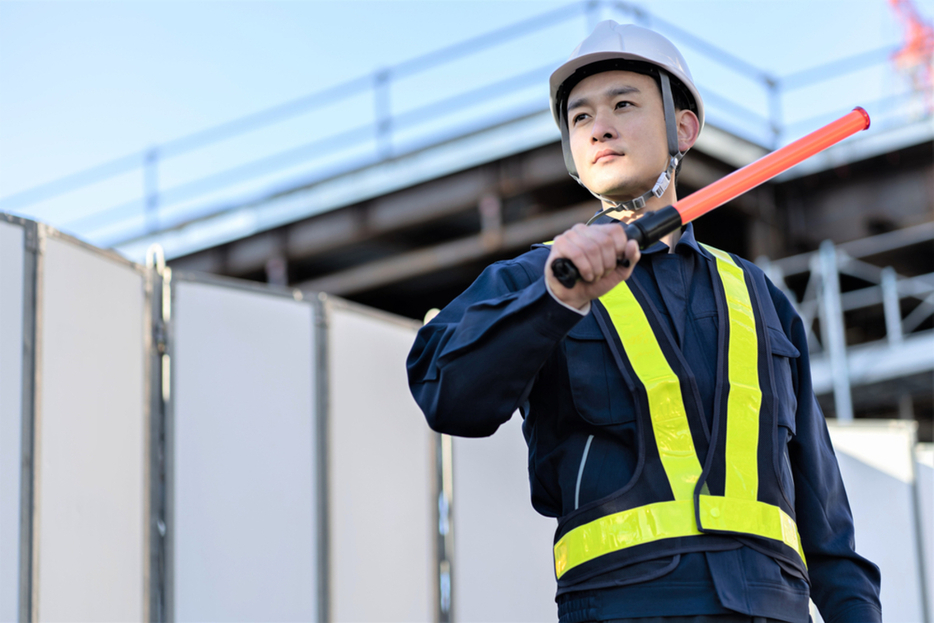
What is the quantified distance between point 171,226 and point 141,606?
29.4 ft

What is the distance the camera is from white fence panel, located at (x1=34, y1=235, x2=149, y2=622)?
3.76 metres

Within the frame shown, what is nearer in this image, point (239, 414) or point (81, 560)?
point (81, 560)

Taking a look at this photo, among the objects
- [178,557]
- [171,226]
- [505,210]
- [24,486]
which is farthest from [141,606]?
[171,226]

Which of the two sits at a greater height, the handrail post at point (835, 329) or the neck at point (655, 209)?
the handrail post at point (835, 329)

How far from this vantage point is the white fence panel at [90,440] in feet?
12.3

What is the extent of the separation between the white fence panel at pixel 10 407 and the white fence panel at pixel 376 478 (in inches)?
64.9

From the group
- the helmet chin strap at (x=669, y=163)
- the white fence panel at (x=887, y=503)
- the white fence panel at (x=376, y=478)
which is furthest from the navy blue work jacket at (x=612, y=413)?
the white fence panel at (x=887, y=503)

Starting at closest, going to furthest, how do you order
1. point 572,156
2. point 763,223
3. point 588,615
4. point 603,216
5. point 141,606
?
point 588,615 < point 603,216 < point 572,156 < point 141,606 < point 763,223

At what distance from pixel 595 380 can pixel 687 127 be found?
79 centimetres

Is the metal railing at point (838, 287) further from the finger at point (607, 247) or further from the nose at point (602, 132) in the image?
the finger at point (607, 247)

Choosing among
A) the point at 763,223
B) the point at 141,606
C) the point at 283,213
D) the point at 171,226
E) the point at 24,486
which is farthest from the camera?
the point at 171,226

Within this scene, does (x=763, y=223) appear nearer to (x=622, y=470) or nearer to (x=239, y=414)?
(x=239, y=414)

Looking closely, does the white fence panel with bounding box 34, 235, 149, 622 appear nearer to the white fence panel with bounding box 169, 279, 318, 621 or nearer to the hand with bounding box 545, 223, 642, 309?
the white fence panel with bounding box 169, 279, 318, 621

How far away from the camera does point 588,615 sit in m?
1.84
